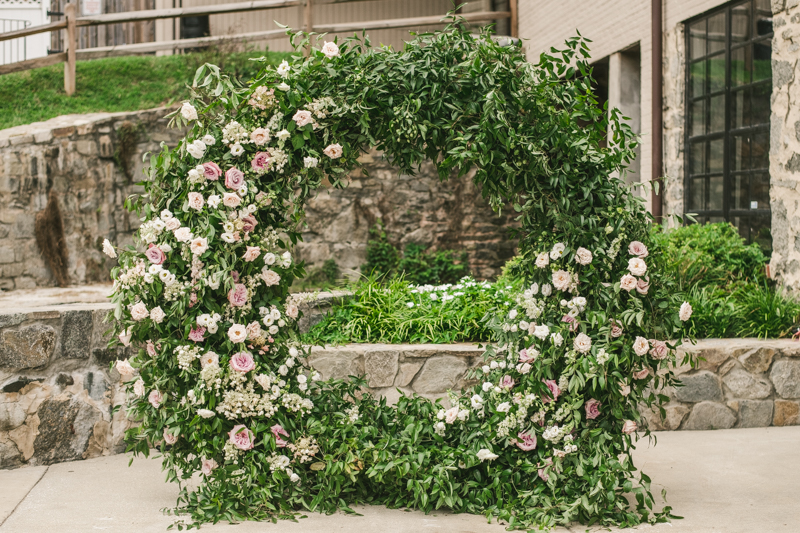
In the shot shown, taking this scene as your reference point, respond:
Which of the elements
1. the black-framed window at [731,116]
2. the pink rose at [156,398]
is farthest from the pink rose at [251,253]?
the black-framed window at [731,116]

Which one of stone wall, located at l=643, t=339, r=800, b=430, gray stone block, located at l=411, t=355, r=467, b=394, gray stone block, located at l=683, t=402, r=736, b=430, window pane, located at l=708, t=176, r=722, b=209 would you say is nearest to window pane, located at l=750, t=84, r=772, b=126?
window pane, located at l=708, t=176, r=722, b=209

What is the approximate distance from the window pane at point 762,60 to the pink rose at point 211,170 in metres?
5.00

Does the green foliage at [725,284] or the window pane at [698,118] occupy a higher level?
the window pane at [698,118]

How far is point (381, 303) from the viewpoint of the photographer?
5562mm

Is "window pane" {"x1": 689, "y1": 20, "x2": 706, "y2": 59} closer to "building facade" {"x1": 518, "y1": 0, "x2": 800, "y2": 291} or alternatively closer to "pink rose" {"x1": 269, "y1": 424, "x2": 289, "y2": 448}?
"building facade" {"x1": 518, "y1": 0, "x2": 800, "y2": 291}

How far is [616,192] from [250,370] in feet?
6.49

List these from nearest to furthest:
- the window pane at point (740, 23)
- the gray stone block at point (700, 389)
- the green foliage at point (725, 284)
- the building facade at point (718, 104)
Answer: the gray stone block at point (700, 389) < the green foliage at point (725, 284) < the building facade at point (718, 104) < the window pane at point (740, 23)

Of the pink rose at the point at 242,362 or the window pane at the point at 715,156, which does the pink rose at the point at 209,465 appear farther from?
the window pane at the point at 715,156

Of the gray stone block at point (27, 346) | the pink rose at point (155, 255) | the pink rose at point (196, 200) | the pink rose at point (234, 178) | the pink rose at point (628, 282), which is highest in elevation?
the pink rose at point (234, 178)

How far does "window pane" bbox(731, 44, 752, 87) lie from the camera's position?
6.37 metres

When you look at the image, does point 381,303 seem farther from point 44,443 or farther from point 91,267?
point 91,267

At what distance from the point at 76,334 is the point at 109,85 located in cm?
664

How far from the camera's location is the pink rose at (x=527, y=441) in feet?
11.2

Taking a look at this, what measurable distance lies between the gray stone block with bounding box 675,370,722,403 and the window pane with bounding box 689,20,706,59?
357 centimetres
